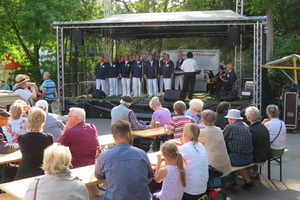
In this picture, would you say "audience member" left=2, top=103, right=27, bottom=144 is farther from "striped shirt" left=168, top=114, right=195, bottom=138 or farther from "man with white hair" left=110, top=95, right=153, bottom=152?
"striped shirt" left=168, top=114, right=195, bottom=138

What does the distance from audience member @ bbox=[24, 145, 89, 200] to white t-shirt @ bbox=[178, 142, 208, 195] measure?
1326 millimetres

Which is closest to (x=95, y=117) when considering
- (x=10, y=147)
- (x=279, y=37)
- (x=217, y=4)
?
(x=10, y=147)

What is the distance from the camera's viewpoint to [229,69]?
44.0 feet

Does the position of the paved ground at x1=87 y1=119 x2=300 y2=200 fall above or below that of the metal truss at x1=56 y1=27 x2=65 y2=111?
below

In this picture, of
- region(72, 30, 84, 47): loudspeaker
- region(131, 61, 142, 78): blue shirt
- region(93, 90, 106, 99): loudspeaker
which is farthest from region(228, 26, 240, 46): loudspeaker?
region(72, 30, 84, 47): loudspeaker

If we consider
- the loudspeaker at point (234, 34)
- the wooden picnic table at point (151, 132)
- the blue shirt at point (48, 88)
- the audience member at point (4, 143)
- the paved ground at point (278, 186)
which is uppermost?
the loudspeaker at point (234, 34)

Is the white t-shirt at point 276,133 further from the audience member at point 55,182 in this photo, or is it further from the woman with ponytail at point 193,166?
the audience member at point 55,182

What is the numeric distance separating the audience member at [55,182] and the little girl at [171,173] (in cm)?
91

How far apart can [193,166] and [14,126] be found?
2586mm

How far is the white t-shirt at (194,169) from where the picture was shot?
12.8 ft

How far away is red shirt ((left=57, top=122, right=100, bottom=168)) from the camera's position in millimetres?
4406

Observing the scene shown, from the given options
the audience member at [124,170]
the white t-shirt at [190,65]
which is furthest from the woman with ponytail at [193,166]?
the white t-shirt at [190,65]

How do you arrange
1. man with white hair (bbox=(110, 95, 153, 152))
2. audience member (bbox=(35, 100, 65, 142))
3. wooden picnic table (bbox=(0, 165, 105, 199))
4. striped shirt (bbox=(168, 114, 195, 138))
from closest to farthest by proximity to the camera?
wooden picnic table (bbox=(0, 165, 105, 199)), audience member (bbox=(35, 100, 65, 142)), striped shirt (bbox=(168, 114, 195, 138)), man with white hair (bbox=(110, 95, 153, 152))

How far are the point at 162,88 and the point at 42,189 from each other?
11.9 meters
